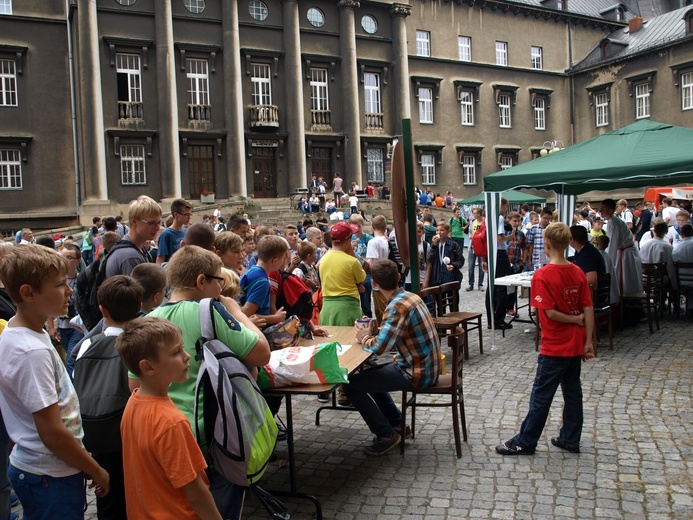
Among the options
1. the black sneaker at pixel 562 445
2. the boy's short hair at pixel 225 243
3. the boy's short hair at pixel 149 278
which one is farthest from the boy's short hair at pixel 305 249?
the boy's short hair at pixel 149 278

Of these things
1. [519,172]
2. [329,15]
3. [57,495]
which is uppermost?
[329,15]

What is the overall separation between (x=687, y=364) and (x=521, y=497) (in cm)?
479

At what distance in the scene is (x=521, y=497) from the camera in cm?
450

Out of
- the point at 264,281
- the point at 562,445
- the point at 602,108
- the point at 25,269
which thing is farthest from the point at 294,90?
the point at 25,269

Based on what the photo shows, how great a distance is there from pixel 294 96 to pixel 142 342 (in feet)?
102

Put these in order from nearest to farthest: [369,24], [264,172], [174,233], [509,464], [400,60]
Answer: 1. [509,464]
2. [174,233]
3. [264,172]
4. [369,24]
5. [400,60]

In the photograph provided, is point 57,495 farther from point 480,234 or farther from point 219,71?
point 219,71

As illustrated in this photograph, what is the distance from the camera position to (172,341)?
2885mm

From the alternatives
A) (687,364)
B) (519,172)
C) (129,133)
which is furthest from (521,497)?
(129,133)

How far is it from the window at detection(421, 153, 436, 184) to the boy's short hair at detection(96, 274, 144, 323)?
35.4 m

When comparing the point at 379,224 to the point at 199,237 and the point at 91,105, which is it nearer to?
the point at 199,237

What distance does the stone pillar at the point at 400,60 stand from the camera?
3547 cm

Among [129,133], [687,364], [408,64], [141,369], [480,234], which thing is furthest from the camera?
[408,64]

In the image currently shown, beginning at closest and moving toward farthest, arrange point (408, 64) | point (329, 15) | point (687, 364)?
point (687, 364) < point (329, 15) < point (408, 64)
